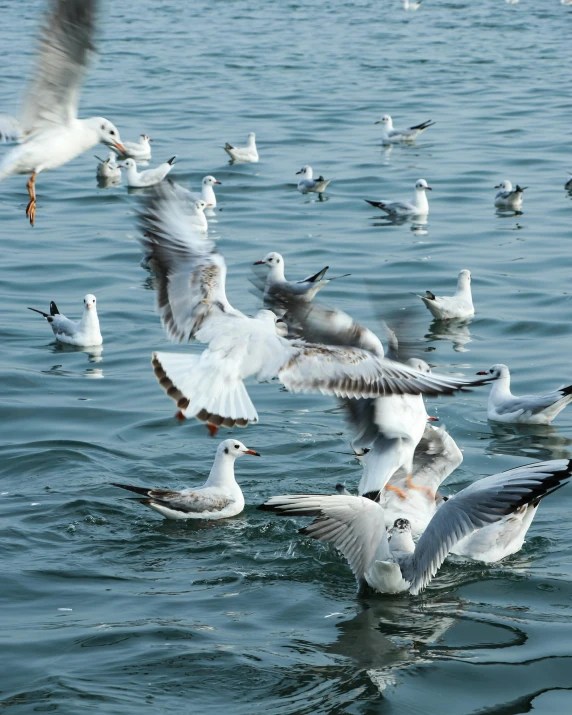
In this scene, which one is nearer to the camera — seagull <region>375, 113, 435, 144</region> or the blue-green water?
the blue-green water

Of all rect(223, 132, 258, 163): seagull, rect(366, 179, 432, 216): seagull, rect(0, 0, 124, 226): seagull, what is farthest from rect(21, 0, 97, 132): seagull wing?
rect(223, 132, 258, 163): seagull

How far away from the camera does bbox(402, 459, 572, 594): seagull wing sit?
24.3ft

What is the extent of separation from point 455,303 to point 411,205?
5137 millimetres

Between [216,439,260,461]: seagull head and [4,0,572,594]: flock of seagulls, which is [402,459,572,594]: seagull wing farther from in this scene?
[216,439,260,461]: seagull head

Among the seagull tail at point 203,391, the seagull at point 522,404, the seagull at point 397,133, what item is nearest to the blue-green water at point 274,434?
the seagull at point 522,404

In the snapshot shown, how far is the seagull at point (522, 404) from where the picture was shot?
1098 cm

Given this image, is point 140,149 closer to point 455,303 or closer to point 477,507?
point 455,303

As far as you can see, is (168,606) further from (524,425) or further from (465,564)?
(524,425)

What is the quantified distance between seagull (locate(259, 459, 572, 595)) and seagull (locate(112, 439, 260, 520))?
5.17 ft

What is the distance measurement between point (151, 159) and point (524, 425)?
1364cm

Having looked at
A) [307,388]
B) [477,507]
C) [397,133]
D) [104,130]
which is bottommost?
[397,133]

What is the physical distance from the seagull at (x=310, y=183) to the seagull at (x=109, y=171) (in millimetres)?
3579

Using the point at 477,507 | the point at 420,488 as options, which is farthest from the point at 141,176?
the point at 477,507

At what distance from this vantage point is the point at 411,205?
62.1 feet
